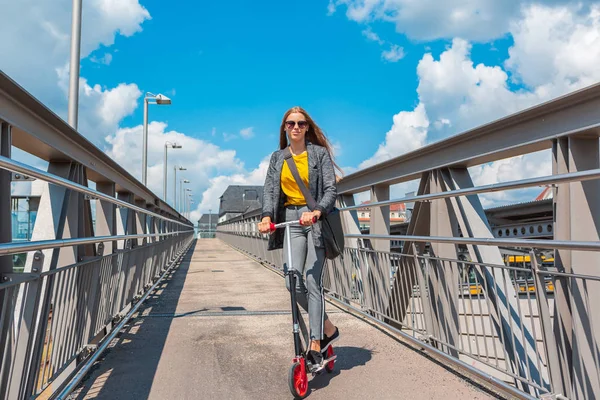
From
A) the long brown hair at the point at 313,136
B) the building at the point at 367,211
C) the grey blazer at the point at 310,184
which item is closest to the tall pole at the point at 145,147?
the building at the point at 367,211

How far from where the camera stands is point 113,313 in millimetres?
4707

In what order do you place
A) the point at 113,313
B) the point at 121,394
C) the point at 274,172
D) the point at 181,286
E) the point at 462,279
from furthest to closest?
the point at 181,286, the point at 113,313, the point at 462,279, the point at 274,172, the point at 121,394

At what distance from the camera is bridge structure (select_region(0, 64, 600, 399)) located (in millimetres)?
2689

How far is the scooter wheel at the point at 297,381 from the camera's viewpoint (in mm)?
2982

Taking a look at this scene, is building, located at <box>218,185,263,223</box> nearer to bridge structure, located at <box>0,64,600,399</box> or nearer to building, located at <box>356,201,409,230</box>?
building, located at <box>356,201,409,230</box>

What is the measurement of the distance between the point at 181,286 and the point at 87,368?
18.4ft

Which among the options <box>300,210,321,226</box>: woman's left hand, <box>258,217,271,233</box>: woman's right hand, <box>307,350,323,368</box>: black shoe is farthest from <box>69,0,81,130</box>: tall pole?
<box>307,350,323,368</box>: black shoe

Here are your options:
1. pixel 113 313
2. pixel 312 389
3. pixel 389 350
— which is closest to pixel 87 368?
pixel 113 313

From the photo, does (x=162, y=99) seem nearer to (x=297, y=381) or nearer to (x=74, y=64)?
(x=74, y=64)

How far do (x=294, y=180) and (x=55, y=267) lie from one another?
5.33ft

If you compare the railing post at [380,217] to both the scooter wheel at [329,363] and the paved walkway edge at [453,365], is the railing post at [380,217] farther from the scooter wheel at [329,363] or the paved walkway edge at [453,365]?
the scooter wheel at [329,363]

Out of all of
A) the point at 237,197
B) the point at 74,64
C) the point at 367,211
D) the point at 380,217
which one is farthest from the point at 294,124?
the point at 237,197

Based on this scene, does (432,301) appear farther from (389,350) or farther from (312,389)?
(312,389)

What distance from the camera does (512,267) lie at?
3066 mm
